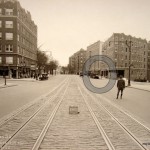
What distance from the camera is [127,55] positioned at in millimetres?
95875

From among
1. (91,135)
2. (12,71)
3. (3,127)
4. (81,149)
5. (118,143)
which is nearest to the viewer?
(81,149)

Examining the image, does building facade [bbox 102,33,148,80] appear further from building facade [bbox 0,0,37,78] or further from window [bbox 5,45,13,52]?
→ window [bbox 5,45,13,52]

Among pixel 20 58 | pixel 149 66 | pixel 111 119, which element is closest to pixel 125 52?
pixel 149 66

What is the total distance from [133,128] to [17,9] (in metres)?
60.8

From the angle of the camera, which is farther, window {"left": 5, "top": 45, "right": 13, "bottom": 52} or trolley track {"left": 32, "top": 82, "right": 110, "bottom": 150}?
window {"left": 5, "top": 45, "right": 13, "bottom": 52}

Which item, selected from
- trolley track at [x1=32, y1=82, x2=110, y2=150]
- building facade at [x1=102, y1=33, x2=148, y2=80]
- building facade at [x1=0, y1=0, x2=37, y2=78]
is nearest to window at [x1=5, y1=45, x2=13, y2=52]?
building facade at [x1=0, y1=0, x2=37, y2=78]

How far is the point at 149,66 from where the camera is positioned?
112 m

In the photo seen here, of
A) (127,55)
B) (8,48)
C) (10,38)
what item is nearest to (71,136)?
(8,48)

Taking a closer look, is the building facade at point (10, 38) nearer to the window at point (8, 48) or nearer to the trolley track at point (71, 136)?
the window at point (8, 48)

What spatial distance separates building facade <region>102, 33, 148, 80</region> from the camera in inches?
3649

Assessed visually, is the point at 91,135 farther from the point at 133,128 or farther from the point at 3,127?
the point at 3,127

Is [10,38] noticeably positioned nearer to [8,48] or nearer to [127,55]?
[8,48]

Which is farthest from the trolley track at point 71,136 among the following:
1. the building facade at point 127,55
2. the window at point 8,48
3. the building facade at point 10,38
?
the building facade at point 127,55

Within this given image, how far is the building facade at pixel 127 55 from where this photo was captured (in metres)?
92.7
